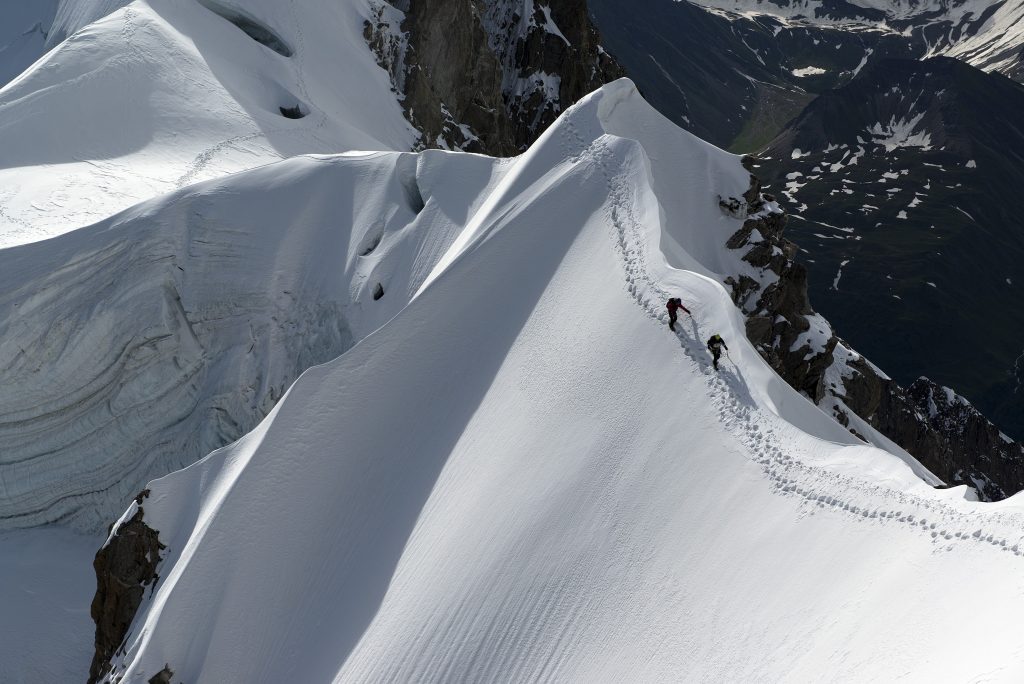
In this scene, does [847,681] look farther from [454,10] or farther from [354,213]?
[454,10]

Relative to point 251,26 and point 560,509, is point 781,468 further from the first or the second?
point 251,26

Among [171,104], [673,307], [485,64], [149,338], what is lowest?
[149,338]

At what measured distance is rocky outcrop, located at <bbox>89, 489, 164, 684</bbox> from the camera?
21.4m

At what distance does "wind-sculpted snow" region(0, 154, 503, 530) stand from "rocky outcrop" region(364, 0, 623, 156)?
2330 centimetres

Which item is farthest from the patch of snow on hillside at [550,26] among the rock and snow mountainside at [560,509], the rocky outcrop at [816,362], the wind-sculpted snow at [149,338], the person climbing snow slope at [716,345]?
the person climbing snow slope at [716,345]

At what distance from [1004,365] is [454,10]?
13538 centimetres

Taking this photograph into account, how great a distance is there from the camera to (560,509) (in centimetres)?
1928

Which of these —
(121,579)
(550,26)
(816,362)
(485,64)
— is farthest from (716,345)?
(550,26)

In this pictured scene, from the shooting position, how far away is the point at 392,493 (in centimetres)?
2197

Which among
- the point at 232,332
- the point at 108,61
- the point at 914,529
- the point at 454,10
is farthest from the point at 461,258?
the point at 454,10

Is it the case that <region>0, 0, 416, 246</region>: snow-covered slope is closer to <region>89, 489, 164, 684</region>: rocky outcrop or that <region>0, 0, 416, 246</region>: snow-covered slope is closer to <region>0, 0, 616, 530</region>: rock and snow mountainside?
<region>0, 0, 616, 530</region>: rock and snow mountainside

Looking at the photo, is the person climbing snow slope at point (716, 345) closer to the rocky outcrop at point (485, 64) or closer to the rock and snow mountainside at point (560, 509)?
the rock and snow mountainside at point (560, 509)

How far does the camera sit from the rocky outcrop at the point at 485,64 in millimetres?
52594

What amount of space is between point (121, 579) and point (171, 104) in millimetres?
23410
